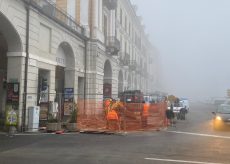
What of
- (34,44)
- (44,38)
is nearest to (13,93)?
(34,44)

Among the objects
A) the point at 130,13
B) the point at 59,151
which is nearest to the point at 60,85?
Answer: the point at 59,151

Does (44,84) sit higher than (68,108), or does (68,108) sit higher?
(44,84)

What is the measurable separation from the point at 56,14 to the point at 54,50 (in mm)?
2455

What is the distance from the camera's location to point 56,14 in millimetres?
26031

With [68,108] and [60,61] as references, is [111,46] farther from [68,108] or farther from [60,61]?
[68,108]

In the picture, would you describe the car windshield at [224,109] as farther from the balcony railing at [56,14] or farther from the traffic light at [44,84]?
the balcony railing at [56,14]

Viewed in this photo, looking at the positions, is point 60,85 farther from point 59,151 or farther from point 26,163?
point 26,163

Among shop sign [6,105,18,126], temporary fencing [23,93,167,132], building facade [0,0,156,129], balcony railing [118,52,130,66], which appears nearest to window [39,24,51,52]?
building facade [0,0,156,129]

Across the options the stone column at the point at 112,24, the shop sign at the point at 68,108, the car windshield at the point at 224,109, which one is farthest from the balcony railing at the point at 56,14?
the car windshield at the point at 224,109

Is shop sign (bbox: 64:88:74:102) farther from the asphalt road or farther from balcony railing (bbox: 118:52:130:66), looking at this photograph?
balcony railing (bbox: 118:52:130:66)

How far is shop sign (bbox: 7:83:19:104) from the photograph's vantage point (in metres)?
20.5

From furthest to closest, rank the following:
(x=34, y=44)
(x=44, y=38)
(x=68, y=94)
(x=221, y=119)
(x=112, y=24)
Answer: (x=112, y=24) < (x=68, y=94) < (x=221, y=119) < (x=44, y=38) < (x=34, y=44)

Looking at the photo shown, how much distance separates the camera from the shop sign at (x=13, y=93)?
20.5 m

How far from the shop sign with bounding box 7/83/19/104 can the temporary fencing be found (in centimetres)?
86
